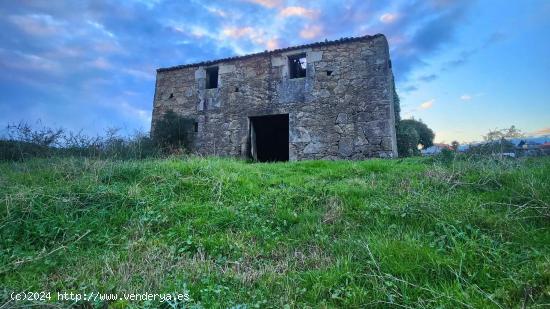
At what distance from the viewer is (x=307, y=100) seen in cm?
1083

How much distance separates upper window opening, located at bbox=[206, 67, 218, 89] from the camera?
12547 mm

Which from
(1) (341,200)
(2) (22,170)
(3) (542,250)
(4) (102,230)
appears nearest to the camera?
(3) (542,250)

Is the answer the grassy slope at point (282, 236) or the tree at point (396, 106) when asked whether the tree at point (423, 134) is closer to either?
the tree at point (396, 106)

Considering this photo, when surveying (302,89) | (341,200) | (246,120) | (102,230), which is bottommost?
(102,230)

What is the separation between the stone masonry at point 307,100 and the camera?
10102 mm

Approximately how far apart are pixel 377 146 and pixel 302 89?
3.23 metres

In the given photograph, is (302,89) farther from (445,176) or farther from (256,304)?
(256,304)

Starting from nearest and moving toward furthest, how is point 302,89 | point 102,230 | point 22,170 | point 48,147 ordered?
point 102,230
point 22,170
point 48,147
point 302,89

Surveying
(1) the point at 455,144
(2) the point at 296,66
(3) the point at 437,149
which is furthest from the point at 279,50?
(3) the point at 437,149

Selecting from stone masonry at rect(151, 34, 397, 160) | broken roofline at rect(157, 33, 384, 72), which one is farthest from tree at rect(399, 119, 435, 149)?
broken roofline at rect(157, 33, 384, 72)

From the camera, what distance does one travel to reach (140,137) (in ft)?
36.8

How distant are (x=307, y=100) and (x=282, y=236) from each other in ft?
25.8

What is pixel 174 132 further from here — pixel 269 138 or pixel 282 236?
pixel 282 236

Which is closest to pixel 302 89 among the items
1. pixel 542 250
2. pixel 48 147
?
pixel 48 147
